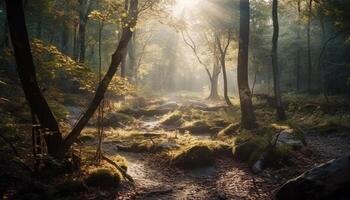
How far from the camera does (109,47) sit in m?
43.2

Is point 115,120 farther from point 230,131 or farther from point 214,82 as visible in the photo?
point 214,82

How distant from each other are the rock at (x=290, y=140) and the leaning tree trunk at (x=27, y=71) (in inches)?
275

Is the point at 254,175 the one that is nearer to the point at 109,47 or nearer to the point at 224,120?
the point at 224,120

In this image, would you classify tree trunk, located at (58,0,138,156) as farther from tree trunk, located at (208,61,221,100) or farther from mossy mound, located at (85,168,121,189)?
tree trunk, located at (208,61,221,100)

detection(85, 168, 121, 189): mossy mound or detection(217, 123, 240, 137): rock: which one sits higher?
detection(217, 123, 240, 137): rock

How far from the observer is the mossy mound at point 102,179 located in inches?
352

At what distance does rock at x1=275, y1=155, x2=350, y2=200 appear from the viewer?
6.60 metres

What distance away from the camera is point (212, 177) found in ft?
33.9

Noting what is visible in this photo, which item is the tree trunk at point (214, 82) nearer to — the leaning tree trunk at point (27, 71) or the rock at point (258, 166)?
the rock at point (258, 166)

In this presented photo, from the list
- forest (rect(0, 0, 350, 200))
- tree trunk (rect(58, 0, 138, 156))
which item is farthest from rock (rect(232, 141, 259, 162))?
tree trunk (rect(58, 0, 138, 156))

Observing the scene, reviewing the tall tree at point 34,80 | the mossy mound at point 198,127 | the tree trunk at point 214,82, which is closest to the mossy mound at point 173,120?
the mossy mound at point 198,127

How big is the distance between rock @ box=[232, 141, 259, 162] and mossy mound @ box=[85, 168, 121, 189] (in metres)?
4.34

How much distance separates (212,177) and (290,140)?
3.45 m

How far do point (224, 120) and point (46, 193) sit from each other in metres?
12.9
